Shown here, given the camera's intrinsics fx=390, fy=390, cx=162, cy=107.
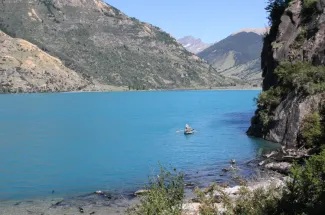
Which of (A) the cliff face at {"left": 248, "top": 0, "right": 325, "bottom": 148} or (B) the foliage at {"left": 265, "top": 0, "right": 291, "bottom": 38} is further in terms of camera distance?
(B) the foliage at {"left": 265, "top": 0, "right": 291, "bottom": 38}

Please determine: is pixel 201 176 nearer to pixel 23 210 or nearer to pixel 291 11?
pixel 23 210

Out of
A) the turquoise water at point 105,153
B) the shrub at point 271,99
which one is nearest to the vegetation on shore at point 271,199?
the turquoise water at point 105,153

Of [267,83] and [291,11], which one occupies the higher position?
[291,11]

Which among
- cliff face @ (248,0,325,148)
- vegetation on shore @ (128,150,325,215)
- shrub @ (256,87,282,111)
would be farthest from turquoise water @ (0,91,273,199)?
vegetation on shore @ (128,150,325,215)

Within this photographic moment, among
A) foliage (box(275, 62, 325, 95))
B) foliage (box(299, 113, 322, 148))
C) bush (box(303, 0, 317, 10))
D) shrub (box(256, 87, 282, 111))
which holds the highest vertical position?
bush (box(303, 0, 317, 10))

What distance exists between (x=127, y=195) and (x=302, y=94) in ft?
121

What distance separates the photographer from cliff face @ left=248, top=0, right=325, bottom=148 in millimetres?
62438

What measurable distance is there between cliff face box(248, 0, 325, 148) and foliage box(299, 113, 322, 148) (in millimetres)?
1767

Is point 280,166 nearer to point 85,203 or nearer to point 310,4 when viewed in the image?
point 85,203

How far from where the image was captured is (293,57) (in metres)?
74.6

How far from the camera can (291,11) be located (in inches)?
3209

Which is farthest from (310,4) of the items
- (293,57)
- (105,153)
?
(105,153)

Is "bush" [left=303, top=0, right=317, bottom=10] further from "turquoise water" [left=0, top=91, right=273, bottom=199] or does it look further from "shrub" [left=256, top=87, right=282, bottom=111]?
"turquoise water" [left=0, top=91, right=273, bottom=199]

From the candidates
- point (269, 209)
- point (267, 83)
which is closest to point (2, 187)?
→ point (269, 209)
